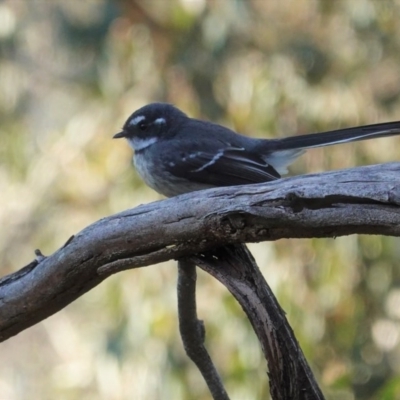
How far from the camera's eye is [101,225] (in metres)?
2.93

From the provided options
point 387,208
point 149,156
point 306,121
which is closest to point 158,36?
point 306,121

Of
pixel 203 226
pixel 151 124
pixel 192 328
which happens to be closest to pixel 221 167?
pixel 151 124

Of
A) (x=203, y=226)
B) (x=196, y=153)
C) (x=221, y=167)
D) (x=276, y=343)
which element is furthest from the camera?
(x=196, y=153)

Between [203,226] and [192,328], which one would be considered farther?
[192,328]

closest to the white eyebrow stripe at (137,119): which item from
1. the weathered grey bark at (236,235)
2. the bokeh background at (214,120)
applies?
the bokeh background at (214,120)

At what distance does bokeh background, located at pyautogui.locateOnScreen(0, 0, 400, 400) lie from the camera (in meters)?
5.28

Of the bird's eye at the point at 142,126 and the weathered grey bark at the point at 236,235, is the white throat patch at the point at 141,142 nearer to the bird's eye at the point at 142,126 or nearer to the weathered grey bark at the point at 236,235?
the bird's eye at the point at 142,126

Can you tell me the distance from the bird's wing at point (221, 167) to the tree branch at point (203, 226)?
1247 millimetres

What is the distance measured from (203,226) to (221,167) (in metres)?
1.51

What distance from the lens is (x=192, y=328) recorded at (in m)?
3.13

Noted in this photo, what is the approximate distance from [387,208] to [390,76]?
409cm

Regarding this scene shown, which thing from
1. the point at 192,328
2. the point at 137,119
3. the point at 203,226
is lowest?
the point at 192,328

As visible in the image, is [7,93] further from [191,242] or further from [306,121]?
[191,242]

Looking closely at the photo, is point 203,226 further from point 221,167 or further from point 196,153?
point 196,153
